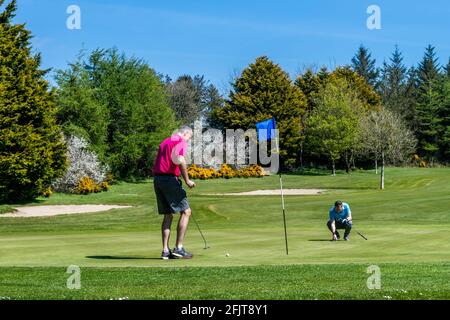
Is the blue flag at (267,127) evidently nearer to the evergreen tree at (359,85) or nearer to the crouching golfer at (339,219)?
the crouching golfer at (339,219)

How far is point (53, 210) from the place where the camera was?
35.3 metres

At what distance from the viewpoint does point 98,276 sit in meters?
10.1

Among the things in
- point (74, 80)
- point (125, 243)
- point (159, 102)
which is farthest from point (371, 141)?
point (125, 243)

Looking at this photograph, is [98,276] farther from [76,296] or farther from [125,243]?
[125,243]

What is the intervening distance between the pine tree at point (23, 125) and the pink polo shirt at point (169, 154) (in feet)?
91.1

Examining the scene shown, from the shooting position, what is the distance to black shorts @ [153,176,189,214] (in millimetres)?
12289

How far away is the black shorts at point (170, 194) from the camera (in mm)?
12289

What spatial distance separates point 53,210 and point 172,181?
80.3ft

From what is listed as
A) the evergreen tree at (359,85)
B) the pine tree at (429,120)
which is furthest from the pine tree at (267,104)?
the pine tree at (429,120)

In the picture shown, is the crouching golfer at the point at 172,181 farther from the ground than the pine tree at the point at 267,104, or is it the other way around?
the pine tree at the point at 267,104

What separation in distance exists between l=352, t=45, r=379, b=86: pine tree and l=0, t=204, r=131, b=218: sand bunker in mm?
94443
